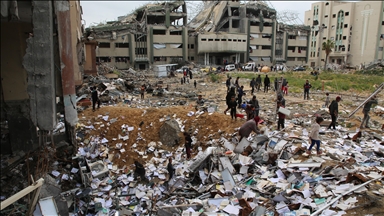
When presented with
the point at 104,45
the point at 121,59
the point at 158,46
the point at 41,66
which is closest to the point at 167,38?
the point at 158,46

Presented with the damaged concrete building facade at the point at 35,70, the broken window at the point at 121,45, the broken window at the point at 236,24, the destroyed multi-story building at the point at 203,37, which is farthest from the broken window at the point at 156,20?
the damaged concrete building facade at the point at 35,70

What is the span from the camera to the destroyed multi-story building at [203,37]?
135ft

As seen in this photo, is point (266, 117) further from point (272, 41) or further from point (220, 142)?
point (272, 41)

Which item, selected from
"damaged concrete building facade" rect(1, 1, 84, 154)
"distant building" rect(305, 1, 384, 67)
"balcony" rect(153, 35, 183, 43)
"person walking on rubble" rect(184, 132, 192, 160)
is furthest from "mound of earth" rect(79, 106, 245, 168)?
"distant building" rect(305, 1, 384, 67)

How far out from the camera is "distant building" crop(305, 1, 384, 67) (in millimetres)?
51594

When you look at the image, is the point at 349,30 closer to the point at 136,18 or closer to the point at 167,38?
the point at 167,38

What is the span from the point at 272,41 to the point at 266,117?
43.7m

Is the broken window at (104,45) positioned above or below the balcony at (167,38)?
below

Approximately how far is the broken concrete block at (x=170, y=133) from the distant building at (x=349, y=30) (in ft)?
177

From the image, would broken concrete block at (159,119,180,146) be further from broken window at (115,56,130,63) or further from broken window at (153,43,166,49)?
broken window at (153,43,166,49)

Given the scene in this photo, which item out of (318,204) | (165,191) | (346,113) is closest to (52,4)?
(165,191)

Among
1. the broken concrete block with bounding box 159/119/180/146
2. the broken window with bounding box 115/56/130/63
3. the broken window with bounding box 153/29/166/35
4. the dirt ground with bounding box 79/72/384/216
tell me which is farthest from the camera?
the broken window with bounding box 153/29/166/35

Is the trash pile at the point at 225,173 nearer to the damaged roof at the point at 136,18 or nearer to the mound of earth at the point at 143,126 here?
the mound of earth at the point at 143,126

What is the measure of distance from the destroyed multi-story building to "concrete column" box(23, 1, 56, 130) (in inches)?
1313
